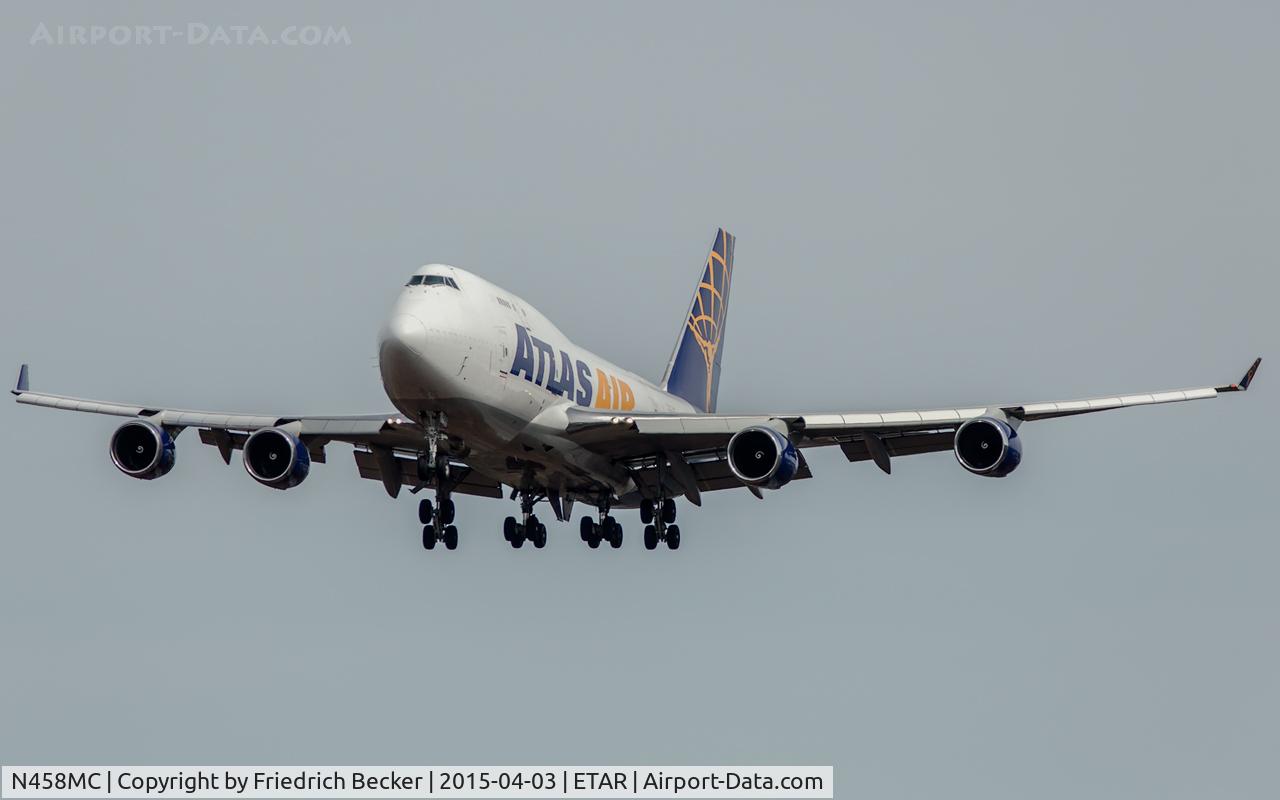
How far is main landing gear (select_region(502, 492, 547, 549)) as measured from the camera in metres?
51.6

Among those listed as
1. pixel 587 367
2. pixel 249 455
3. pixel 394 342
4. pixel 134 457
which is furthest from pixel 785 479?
pixel 134 457

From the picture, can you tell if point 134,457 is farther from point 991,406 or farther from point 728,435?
point 991,406

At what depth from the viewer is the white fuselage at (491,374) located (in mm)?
42469

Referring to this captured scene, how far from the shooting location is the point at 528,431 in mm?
45969

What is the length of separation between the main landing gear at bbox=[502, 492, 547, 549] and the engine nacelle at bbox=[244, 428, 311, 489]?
6856 millimetres

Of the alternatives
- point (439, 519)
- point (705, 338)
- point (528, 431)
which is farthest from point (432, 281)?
point (705, 338)

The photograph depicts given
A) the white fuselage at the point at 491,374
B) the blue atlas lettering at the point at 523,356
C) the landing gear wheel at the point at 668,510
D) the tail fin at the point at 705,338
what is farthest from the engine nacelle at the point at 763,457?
the tail fin at the point at 705,338

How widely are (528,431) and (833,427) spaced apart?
760 centimetres

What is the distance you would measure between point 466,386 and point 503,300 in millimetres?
3349

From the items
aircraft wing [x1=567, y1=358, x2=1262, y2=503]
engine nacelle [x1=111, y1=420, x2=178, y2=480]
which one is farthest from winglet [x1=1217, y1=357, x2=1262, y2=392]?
engine nacelle [x1=111, y1=420, x2=178, y2=480]

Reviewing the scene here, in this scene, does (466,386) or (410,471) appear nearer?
(466,386)

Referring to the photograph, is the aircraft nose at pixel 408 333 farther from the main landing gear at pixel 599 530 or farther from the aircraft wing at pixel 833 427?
the main landing gear at pixel 599 530

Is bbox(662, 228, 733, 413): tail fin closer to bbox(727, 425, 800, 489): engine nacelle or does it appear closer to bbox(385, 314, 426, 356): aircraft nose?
bbox(727, 425, 800, 489): engine nacelle

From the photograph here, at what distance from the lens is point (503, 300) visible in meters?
45.7
